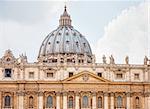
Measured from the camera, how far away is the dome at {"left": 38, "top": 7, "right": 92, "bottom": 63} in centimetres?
10732

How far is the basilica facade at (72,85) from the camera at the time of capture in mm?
82188

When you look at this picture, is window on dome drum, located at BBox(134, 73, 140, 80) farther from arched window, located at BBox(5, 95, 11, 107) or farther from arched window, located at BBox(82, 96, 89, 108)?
arched window, located at BBox(5, 95, 11, 107)

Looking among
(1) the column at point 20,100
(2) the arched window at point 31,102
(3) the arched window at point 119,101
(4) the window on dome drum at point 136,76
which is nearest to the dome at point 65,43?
(4) the window on dome drum at point 136,76

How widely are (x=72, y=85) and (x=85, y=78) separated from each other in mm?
2239

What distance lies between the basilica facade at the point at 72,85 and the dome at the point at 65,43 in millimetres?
22616

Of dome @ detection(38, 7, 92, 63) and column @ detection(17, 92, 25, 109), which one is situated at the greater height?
dome @ detection(38, 7, 92, 63)

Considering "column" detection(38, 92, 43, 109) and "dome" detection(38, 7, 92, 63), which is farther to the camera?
"dome" detection(38, 7, 92, 63)

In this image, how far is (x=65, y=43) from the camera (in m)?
109

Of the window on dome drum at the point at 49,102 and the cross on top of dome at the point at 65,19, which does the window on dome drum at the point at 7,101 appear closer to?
the window on dome drum at the point at 49,102

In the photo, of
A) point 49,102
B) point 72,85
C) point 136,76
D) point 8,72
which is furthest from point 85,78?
point 8,72

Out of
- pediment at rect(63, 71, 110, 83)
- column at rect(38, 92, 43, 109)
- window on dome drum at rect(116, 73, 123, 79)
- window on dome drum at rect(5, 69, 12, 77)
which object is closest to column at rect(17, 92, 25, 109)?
column at rect(38, 92, 43, 109)

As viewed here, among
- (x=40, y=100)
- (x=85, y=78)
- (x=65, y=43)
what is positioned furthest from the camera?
(x=65, y=43)

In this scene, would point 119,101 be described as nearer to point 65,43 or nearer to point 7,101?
point 7,101

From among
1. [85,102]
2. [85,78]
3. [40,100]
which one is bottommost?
[85,102]
